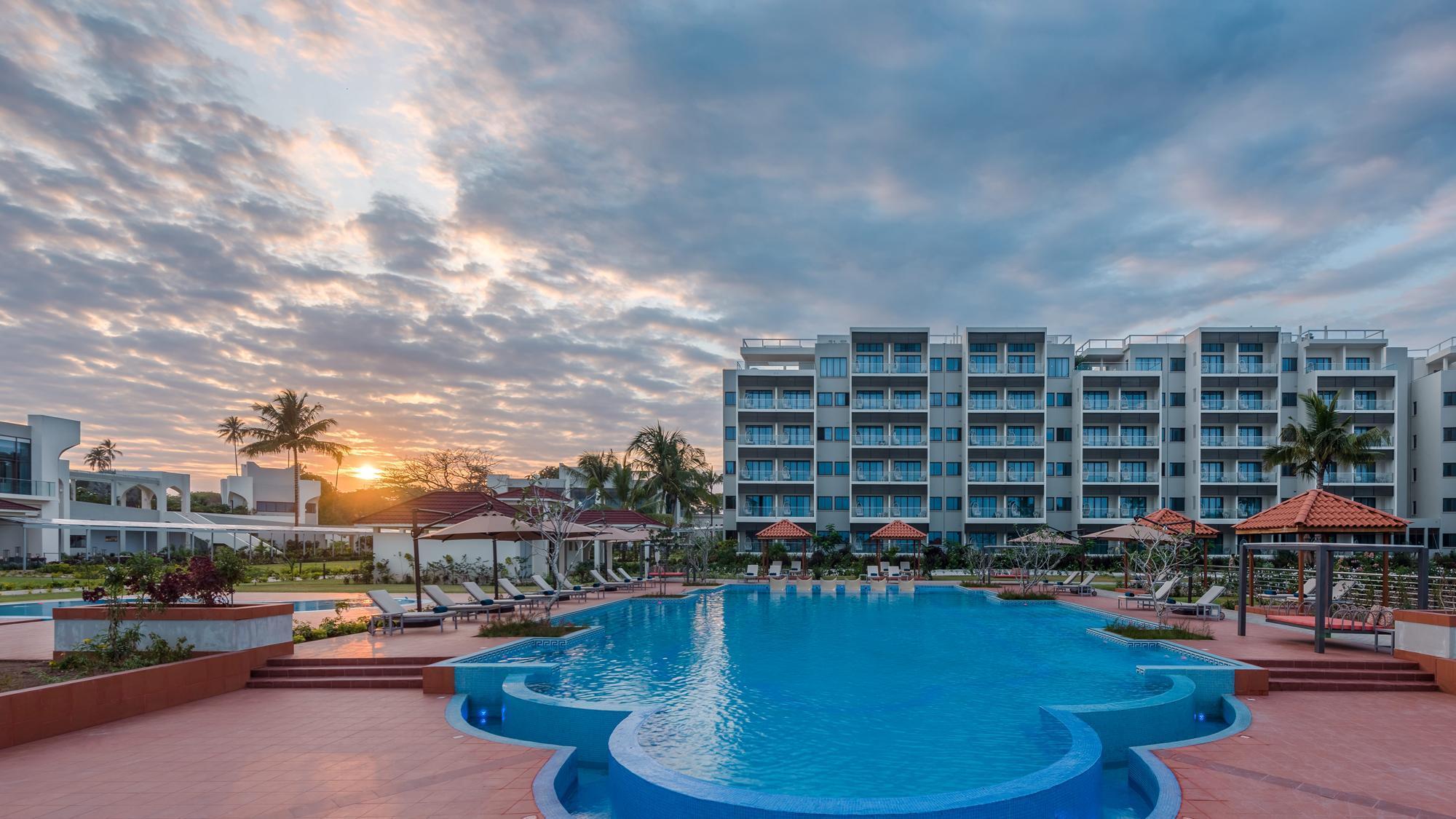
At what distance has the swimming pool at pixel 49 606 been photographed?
19953 mm

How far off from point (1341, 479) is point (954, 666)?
155ft

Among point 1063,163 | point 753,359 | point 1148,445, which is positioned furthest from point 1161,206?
point 753,359

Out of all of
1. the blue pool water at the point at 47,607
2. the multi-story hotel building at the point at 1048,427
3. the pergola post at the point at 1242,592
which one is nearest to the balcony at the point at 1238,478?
the multi-story hotel building at the point at 1048,427

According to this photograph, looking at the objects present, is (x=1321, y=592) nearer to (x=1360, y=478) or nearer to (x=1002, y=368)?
(x=1002, y=368)

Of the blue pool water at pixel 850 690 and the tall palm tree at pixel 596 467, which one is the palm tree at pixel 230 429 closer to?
the tall palm tree at pixel 596 467

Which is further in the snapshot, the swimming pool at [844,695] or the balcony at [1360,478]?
the balcony at [1360,478]

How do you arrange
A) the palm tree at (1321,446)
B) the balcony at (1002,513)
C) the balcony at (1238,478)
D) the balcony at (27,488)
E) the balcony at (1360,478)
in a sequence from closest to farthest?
the palm tree at (1321,446) < the balcony at (27,488) < the balcony at (1360,478) < the balcony at (1238,478) < the balcony at (1002,513)

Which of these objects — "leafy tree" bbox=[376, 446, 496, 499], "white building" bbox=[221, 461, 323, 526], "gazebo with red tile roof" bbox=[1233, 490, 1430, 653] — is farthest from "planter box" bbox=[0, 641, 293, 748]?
"white building" bbox=[221, 461, 323, 526]

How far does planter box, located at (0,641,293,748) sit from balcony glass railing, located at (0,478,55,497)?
4016 centimetres

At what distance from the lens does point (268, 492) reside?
6875cm

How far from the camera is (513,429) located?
1815 inches

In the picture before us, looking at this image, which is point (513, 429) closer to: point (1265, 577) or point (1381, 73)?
point (1265, 577)

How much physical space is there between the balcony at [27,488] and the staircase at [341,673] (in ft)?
131

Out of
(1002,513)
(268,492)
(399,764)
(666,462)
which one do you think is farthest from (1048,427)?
(268,492)
